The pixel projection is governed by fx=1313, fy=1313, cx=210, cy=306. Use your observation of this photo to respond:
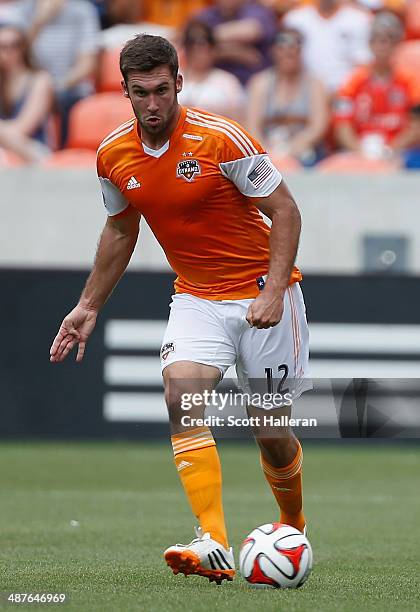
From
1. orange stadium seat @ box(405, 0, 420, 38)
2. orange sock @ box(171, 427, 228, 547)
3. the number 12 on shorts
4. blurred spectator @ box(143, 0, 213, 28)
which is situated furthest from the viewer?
orange stadium seat @ box(405, 0, 420, 38)

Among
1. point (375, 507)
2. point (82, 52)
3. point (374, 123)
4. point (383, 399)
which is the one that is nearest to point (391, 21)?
point (374, 123)

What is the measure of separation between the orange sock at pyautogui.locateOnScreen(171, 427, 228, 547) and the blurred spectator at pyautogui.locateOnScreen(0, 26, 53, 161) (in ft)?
27.7

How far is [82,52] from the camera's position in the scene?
14516 mm

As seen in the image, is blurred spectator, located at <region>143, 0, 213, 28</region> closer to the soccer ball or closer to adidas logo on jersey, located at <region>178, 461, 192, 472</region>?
adidas logo on jersey, located at <region>178, 461, 192, 472</region>

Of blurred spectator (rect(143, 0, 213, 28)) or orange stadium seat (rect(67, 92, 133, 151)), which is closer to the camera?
orange stadium seat (rect(67, 92, 133, 151))

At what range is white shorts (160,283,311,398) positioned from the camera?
18.9 feet

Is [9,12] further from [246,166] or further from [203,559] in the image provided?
[203,559]

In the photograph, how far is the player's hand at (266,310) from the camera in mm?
5438

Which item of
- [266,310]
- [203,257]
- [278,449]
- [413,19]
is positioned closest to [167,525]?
[278,449]

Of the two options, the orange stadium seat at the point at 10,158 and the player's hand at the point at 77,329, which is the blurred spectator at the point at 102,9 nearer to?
the orange stadium seat at the point at 10,158

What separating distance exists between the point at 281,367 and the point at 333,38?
30.7ft

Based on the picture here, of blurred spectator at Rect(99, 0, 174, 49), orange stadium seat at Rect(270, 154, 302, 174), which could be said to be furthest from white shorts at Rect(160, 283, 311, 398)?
blurred spectator at Rect(99, 0, 174, 49)

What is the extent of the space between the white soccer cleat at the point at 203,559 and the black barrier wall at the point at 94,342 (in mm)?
6567

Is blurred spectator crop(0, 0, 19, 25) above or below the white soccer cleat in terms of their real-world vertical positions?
above
